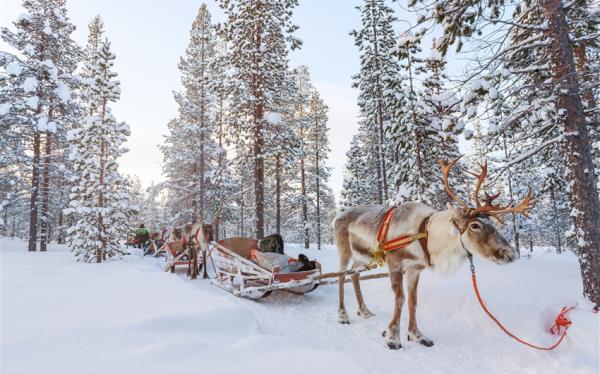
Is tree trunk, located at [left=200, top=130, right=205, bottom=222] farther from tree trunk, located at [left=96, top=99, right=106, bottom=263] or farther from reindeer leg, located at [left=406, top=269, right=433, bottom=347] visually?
reindeer leg, located at [left=406, top=269, right=433, bottom=347]

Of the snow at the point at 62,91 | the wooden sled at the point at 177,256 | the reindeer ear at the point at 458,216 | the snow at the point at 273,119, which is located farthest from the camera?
the snow at the point at 62,91

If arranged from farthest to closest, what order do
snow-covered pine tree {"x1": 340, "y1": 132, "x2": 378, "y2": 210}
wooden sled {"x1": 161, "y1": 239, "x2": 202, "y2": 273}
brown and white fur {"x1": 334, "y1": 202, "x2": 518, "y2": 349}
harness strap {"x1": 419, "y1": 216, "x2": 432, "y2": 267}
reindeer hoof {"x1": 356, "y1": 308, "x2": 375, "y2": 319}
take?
snow-covered pine tree {"x1": 340, "y1": 132, "x2": 378, "y2": 210} < wooden sled {"x1": 161, "y1": 239, "x2": 202, "y2": 273} < reindeer hoof {"x1": 356, "y1": 308, "x2": 375, "y2": 319} < harness strap {"x1": 419, "y1": 216, "x2": 432, "y2": 267} < brown and white fur {"x1": 334, "y1": 202, "x2": 518, "y2": 349}

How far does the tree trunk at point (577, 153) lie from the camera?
520 cm

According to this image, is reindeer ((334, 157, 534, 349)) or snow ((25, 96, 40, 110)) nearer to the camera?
reindeer ((334, 157, 534, 349))

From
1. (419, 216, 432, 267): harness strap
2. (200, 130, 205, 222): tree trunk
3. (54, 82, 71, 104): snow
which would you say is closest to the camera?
(419, 216, 432, 267): harness strap

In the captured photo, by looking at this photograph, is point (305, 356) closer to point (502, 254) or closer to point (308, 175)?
point (502, 254)

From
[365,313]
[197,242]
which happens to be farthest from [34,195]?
[365,313]

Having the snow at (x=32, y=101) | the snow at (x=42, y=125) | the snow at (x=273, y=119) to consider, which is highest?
the snow at (x=32, y=101)

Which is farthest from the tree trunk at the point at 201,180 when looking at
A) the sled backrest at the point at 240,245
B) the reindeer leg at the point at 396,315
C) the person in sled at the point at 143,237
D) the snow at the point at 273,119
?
A: the reindeer leg at the point at 396,315

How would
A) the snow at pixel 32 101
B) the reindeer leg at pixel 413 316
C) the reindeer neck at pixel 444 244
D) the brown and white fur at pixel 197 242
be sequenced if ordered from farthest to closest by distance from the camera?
the snow at pixel 32 101, the brown and white fur at pixel 197 242, the reindeer leg at pixel 413 316, the reindeer neck at pixel 444 244

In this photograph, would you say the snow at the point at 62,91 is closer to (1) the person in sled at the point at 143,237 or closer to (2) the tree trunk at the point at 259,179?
(1) the person in sled at the point at 143,237

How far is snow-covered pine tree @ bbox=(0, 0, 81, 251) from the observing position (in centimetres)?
1797

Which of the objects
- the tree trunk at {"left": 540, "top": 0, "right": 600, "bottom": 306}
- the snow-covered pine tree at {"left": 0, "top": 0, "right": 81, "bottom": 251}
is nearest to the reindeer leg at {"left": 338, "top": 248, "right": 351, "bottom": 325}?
the tree trunk at {"left": 540, "top": 0, "right": 600, "bottom": 306}

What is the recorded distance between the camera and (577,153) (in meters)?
5.41
